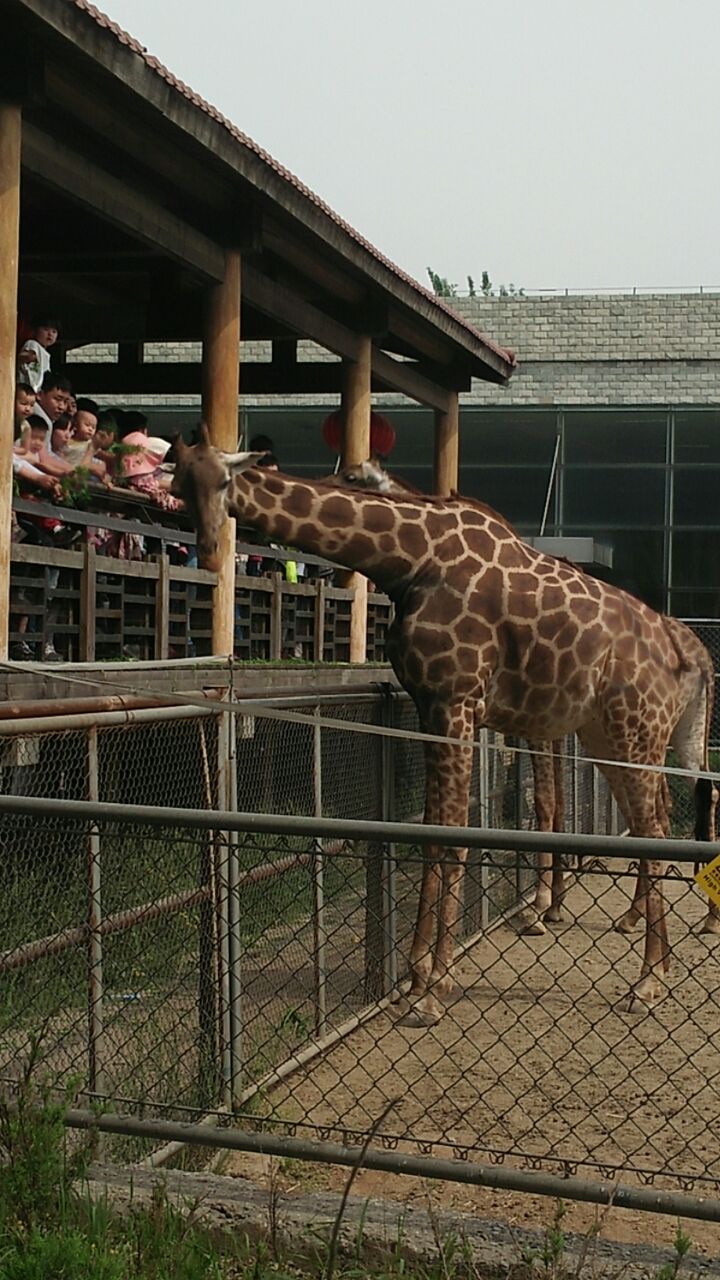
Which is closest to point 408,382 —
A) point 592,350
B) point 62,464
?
point 62,464

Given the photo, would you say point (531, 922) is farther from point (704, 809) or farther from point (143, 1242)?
point (143, 1242)

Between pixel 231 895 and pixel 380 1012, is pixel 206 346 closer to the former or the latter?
pixel 380 1012

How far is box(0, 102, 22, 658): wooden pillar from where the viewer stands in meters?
8.38

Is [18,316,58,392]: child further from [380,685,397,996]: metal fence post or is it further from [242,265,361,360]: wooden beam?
[380,685,397,996]: metal fence post

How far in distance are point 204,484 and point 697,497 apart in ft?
60.9

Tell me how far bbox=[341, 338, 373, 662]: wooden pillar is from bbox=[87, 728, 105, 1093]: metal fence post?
942cm

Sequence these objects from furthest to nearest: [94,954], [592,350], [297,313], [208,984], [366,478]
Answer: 1. [592,350]
2. [297,313]
3. [366,478]
4. [208,984]
5. [94,954]

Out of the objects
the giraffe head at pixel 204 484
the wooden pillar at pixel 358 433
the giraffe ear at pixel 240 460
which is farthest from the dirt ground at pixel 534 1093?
the wooden pillar at pixel 358 433

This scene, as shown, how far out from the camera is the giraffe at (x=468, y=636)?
8.64m

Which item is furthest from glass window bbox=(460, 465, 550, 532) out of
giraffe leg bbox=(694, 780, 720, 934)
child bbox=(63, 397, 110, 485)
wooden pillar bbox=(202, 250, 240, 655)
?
giraffe leg bbox=(694, 780, 720, 934)

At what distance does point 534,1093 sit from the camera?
7180 millimetres

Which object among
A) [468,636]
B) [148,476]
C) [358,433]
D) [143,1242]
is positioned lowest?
[143,1242]

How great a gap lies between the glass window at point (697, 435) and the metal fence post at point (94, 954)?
71.5ft

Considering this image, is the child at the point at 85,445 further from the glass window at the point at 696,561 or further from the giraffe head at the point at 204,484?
the glass window at the point at 696,561
